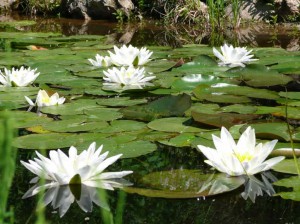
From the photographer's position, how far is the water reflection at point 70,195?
1698 mm

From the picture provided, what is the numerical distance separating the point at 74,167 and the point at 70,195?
0.32 ft

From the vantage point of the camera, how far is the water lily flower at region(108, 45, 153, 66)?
3.70 m

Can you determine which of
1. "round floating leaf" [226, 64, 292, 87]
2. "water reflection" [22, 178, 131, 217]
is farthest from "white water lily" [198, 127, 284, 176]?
"round floating leaf" [226, 64, 292, 87]

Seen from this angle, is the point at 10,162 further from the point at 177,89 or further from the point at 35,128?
the point at 177,89

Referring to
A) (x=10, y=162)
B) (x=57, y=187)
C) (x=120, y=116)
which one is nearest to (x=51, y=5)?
(x=120, y=116)

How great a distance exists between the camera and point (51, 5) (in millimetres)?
8703

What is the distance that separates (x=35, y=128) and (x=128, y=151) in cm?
55

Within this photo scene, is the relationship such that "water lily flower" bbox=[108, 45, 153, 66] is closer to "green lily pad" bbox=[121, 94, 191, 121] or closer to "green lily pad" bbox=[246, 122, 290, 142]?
"green lily pad" bbox=[121, 94, 191, 121]

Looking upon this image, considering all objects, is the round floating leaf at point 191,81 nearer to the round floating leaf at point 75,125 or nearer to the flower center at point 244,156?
the round floating leaf at point 75,125

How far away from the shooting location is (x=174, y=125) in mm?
2494

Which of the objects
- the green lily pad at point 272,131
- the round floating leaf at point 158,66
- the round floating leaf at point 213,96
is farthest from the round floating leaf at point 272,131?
the round floating leaf at point 158,66

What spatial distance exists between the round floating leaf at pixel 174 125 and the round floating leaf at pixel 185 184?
0.47m

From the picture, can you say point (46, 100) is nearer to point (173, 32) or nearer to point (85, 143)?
point (85, 143)

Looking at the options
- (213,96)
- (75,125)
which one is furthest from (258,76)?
(75,125)
